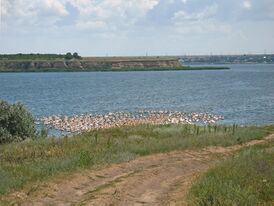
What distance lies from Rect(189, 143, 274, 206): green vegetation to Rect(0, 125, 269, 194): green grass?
4707 mm

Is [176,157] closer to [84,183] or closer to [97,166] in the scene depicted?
[97,166]

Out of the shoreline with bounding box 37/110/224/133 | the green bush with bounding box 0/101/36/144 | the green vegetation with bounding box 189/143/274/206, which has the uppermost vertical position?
the green vegetation with bounding box 189/143/274/206

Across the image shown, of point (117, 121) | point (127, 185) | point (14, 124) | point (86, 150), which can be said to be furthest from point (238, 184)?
point (117, 121)

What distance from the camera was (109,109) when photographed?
7100 cm

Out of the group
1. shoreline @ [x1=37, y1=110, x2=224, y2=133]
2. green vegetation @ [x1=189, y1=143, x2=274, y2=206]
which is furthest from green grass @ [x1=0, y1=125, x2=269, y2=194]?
shoreline @ [x1=37, y1=110, x2=224, y2=133]

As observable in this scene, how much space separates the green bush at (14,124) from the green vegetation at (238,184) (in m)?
14.8

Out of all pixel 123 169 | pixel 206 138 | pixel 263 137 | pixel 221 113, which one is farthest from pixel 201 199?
pixel 221 113

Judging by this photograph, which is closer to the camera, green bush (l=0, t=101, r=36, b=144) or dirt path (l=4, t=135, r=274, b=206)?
dirt path (l=4, t=135, r=274, b=206)

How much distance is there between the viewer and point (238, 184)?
13.4m

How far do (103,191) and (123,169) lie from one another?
355 centimetres

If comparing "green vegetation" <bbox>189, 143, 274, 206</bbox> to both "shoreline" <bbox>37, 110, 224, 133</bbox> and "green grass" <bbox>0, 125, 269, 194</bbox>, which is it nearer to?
"green grass" <bbox>0, 125, 269, 194</bbox>

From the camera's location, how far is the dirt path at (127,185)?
13102 mm

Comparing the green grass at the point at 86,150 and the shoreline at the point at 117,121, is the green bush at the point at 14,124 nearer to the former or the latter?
the green grass at the point at 86,150

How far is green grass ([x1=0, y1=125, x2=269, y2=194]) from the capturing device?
1612 cm
